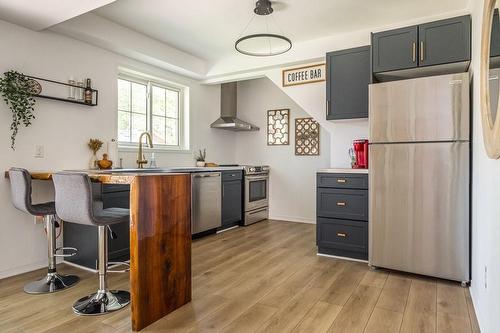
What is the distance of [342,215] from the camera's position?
10.9ft

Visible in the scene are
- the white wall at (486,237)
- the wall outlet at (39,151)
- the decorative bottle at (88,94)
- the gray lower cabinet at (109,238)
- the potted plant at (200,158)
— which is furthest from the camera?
the potted plant at (200,158)

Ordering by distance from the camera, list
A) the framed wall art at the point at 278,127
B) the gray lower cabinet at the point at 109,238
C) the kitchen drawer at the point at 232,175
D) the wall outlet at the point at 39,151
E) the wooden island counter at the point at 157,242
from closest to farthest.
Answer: the wooden island counter at the point at 157,242, the gray lower cabinet at the point at 109,238, the wall outlet at the point at 39,151, the kitchen drawer at the point at 232,175, the framed wall art at the point at 278,127

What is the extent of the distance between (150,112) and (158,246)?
2.82 metres

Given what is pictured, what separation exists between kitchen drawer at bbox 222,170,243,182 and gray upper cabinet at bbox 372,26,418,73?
7.98 ft

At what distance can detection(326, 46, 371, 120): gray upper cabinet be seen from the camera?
3.42 metres

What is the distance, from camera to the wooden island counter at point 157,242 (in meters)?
1.89

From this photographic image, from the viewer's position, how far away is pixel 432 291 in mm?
2496

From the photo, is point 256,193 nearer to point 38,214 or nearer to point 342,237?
point 342,237

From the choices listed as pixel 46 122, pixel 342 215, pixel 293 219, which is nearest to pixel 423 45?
pixel 342 215

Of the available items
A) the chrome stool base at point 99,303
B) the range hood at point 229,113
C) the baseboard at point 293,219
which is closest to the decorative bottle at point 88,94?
the chrome stool base at point 99,303

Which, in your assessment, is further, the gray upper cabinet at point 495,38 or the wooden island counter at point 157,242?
the wooden island counter at point 157,242

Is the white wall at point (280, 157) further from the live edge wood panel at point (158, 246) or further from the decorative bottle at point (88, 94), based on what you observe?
the live edge wood panel at point (158, 246)

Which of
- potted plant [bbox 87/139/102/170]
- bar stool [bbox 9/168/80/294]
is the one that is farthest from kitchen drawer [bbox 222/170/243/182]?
bar stool [bbox 9/168/80/294]

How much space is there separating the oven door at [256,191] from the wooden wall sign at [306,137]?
78 cm
